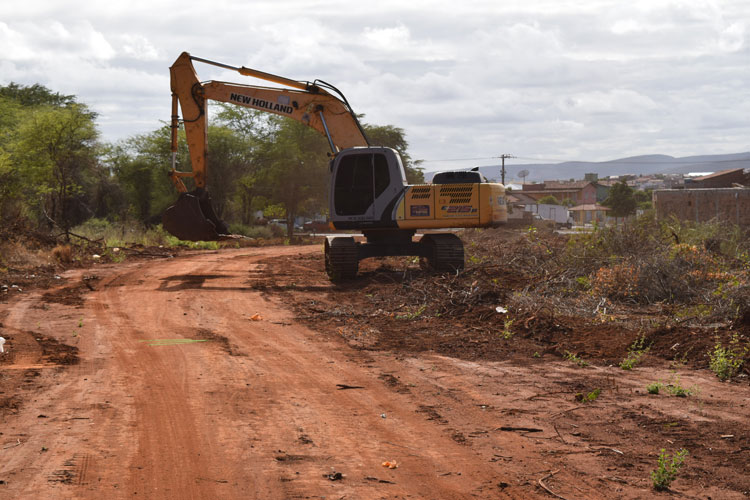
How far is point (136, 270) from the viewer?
21328 millimetres

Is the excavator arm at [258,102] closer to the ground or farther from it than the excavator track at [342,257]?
farther from it

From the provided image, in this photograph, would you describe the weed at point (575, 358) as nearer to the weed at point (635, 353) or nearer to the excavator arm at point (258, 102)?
the weed at point (635, 353)

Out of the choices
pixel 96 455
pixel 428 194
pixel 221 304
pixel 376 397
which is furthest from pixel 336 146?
pixel 96 455

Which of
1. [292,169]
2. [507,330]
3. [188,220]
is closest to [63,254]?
[188,220]

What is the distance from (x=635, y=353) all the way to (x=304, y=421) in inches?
193

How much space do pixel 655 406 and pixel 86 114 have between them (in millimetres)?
31871

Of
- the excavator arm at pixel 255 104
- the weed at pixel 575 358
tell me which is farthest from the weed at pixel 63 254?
the weed at pixel 575 358

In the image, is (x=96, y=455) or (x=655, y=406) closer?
(x=96, y=455)

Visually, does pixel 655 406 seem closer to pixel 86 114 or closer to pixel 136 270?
pixel 136 270

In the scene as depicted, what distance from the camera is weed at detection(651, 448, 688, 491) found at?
5.52m

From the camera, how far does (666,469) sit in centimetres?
570

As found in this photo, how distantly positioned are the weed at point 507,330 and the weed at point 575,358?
138cm

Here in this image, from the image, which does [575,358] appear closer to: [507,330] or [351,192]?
[507,330]

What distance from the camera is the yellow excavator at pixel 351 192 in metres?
18.1
